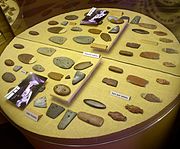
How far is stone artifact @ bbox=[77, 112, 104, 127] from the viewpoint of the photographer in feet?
2.47

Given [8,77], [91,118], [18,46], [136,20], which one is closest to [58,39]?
[18,46]

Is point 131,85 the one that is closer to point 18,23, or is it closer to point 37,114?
point 37,114

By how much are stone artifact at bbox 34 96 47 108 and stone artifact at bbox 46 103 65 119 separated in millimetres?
30

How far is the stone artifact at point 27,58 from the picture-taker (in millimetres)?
1048

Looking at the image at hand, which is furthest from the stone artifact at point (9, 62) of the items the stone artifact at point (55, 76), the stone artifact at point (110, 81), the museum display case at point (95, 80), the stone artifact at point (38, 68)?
the stone artifact at point (110, 81)

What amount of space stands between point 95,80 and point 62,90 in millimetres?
141

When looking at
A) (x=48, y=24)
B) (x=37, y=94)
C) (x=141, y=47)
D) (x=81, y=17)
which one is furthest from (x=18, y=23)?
(x=141, y=47)

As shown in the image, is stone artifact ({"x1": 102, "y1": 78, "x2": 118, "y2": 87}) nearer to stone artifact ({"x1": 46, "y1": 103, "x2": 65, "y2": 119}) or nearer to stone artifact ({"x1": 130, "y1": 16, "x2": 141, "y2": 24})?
stone artifact ({"x1": 46, "y1": 103, "x2": 65, "y2": 119})

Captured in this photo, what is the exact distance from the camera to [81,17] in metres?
1.27

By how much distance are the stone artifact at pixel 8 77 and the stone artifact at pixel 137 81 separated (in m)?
0.49

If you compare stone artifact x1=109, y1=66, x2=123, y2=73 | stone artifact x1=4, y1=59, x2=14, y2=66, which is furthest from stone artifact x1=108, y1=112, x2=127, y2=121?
stone artifact x1=4, y1=59, x2=14, y2=66

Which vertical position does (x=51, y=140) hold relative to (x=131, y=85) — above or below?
below

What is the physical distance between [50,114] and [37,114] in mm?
45

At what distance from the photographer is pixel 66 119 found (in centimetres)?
78
